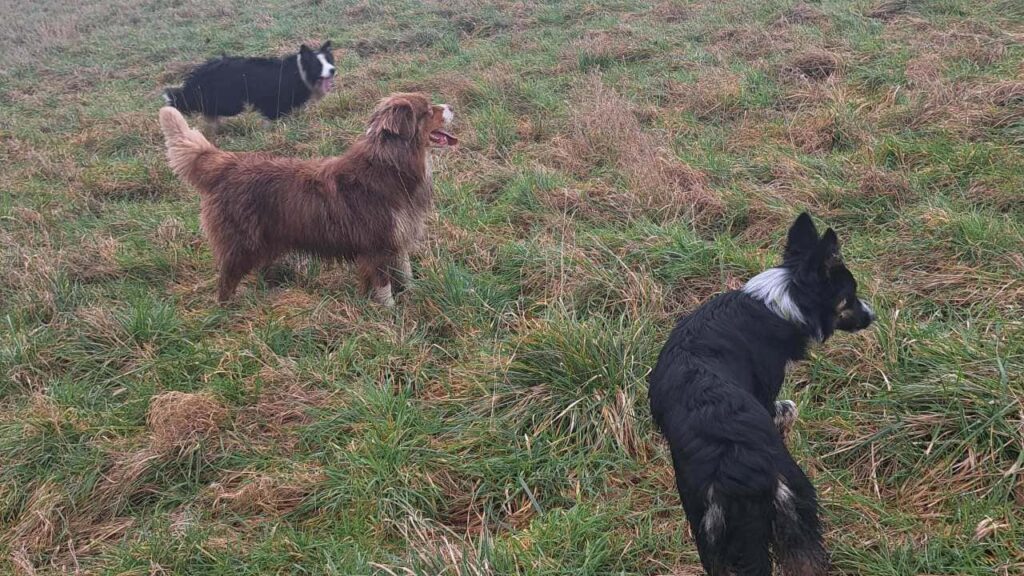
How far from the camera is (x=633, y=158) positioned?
209 inches

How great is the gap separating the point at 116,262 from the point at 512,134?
3.50 m

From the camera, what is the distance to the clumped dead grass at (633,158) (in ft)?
15.3

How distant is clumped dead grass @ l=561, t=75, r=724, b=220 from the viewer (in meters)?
4.65

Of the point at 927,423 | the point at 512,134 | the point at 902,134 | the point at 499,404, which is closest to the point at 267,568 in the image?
the point at 499,404

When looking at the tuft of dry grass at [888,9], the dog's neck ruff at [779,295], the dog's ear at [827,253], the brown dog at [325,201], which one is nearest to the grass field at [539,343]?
the brown dog at [325,201]

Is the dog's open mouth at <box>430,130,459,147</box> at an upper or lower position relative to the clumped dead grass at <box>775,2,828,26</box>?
upper

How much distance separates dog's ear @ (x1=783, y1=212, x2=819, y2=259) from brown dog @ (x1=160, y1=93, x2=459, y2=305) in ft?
7.75

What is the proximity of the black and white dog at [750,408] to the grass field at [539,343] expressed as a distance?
41 centimetres

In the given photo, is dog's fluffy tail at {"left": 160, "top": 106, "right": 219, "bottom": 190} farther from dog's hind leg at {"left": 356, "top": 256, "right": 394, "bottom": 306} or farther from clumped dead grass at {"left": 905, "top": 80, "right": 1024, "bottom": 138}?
clumped dead grass at {"left": 905, "top": 80, "right": 1024, "bottom": 138}

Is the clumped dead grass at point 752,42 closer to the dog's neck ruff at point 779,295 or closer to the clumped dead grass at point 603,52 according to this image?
the clumped dead grass at point 603,52

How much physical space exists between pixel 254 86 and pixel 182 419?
5.96m

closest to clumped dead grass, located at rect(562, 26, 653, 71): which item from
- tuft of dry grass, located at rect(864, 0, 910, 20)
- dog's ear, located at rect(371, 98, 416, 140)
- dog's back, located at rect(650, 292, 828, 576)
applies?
tuft of dry grass, located at rect(864, 0, 910, 20)

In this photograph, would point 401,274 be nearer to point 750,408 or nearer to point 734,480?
point 750,408

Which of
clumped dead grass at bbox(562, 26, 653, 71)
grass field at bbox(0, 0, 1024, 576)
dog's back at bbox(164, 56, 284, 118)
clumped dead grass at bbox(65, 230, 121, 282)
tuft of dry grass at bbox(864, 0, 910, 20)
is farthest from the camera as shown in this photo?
clumped dead grass at bbox(562, 26, 653, 71)
